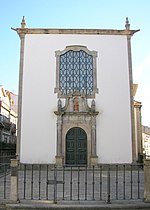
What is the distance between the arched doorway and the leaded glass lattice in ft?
7.83

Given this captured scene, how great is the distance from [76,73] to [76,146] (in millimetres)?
4394

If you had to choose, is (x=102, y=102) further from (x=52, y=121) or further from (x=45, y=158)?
(x=45, y=158)

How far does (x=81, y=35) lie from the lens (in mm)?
17031

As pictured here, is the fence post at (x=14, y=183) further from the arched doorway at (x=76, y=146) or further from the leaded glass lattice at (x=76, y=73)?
the leaded glass lattice at (x=76, y=73)

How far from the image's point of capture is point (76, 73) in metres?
16.7

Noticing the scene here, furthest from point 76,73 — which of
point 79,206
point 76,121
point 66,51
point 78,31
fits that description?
point 79,206

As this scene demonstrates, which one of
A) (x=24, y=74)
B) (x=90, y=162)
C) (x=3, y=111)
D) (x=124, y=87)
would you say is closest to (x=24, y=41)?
(x=24, y=74)

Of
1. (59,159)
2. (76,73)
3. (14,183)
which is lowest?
(59,159)

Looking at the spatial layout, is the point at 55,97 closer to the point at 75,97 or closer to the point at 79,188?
the point at 75,97

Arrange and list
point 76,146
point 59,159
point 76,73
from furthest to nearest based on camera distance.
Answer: point 76,73 → point 76,146 → point 59,159

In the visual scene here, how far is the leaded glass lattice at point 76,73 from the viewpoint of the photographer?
54.0 feet

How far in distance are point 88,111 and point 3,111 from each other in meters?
15.1

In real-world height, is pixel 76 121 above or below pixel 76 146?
above

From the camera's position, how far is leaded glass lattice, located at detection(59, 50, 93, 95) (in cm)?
1647
